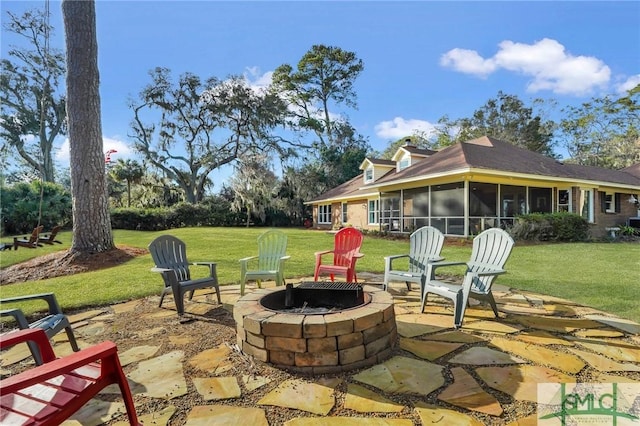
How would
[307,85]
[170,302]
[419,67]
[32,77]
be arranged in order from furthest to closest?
1. [307,85]
2. [32,77]
3. [419,67]
4. [170,302]

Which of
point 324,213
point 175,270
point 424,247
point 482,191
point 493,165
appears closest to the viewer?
point 175,270

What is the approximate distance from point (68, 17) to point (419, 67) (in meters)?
12.6

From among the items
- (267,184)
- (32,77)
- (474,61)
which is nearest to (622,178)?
(474,61)

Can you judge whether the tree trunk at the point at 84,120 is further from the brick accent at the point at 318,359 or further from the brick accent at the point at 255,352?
the brick accent at the point at 318,359

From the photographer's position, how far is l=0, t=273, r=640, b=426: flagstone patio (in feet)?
6.23

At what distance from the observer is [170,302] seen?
4301 mm

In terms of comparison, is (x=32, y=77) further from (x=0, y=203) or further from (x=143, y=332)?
(x=143, y=332)

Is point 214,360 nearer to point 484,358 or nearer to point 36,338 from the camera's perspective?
point 36,338

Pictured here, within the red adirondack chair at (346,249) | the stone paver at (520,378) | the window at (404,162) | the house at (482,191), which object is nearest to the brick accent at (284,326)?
the stone paver at (520,378)

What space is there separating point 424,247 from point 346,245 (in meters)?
1.13

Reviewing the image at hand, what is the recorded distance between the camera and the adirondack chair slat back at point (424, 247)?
4.34 meters

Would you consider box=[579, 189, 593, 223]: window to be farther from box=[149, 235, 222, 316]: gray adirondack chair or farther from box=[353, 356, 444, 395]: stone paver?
box=[149, 235, 222, 316]: gray adirondack chair

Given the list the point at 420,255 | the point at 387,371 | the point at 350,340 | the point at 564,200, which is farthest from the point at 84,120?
the point at 564,200

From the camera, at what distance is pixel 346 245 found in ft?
16.2
